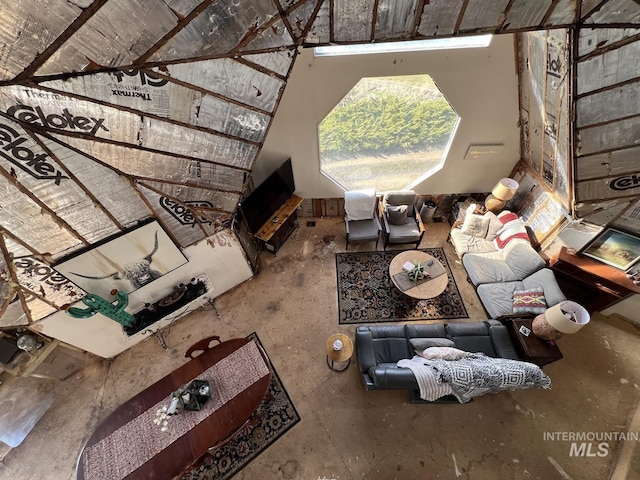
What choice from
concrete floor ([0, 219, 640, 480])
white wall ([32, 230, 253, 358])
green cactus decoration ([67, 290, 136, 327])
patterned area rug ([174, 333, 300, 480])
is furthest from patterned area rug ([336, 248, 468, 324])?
green cactus decoration ([67, 290, 136, 327])

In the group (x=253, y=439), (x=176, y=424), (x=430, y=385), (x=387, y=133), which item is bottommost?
(x=253, y=439)

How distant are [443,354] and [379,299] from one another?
4.48 feet

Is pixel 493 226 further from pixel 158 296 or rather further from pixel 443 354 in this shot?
pixel 158 296

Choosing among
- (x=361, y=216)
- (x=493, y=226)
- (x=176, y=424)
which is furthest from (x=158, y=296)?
(x=493, y=226)

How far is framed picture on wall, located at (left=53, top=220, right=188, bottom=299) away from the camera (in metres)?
2.92

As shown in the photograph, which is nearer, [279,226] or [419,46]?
[419,46]

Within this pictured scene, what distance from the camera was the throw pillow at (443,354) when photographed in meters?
3.21

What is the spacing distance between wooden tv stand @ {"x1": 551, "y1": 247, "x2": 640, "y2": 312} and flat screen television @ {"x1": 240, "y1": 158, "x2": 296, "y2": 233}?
12.7 feet

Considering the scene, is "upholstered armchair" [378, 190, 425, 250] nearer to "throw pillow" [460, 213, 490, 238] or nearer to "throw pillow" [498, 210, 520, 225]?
"throw pillow" [460, 213, 490, 238]

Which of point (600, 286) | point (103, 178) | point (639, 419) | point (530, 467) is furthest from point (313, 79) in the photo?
point (639, 419)

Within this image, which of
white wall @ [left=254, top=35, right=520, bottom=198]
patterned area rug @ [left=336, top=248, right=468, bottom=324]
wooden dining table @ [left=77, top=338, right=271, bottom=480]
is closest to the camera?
wooden dining table @ [left=77, top=338, right=271, bottom=480]

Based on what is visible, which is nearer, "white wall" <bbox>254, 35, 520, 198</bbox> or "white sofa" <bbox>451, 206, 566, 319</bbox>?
"white wall" <bbox>254, 35, 520, 198</bbox>

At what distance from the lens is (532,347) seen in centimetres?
341

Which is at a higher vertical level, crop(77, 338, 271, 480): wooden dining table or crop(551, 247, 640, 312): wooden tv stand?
crop(551, 247, 640, 312): wooden tv stand
